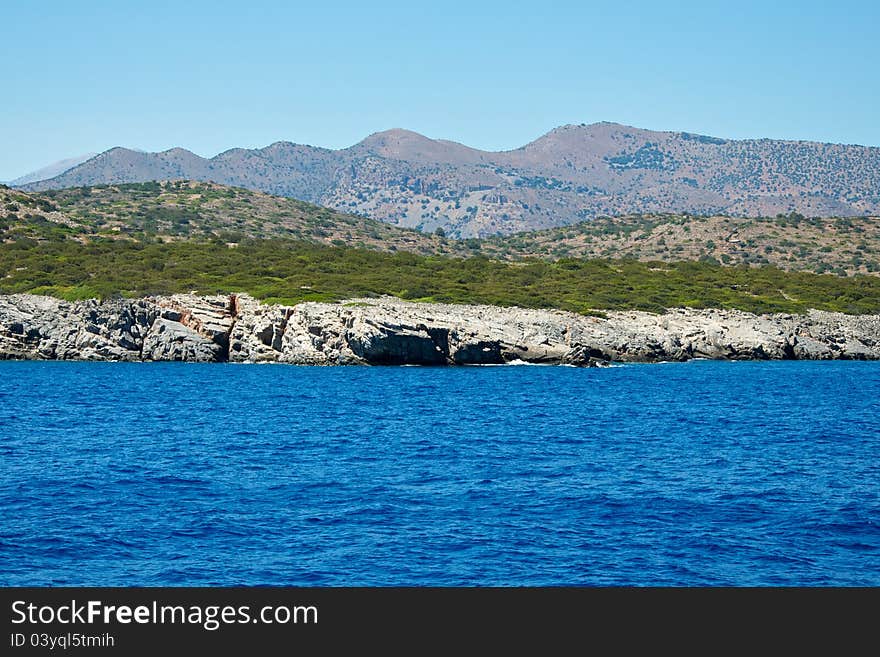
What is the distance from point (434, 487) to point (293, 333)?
48.6m

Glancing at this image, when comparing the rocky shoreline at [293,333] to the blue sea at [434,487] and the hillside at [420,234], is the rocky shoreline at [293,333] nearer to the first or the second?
the blue sea at [434,487]

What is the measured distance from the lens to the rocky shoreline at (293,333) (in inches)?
2982

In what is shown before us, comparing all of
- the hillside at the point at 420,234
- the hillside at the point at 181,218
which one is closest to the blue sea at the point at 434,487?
the hillside at the point at 181,218

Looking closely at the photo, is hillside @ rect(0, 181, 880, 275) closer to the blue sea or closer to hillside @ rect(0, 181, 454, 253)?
hillside @ rect(0, 181, 454, 253)

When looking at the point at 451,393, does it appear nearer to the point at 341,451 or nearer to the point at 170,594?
the point at 341,451

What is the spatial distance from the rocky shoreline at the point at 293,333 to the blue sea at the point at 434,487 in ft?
54.9

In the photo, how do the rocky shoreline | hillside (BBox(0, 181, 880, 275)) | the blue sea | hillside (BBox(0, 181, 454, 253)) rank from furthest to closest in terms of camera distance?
hillside (BBox(0, 181, 880, 275)) < hillside (BBox(0, 181, 454, 253)) < the rocky shoreline < the blue sea

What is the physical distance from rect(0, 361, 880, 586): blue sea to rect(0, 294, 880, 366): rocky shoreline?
16739 millimetres

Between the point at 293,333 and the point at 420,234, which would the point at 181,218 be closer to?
the point at 420,234

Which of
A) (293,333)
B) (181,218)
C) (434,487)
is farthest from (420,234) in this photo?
(434,487)

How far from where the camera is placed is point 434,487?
3117 cm

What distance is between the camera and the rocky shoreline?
249 feet

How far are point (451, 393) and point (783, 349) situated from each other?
135ft

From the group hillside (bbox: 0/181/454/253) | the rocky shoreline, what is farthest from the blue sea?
hillside (bbox: 0/181/454/253)
